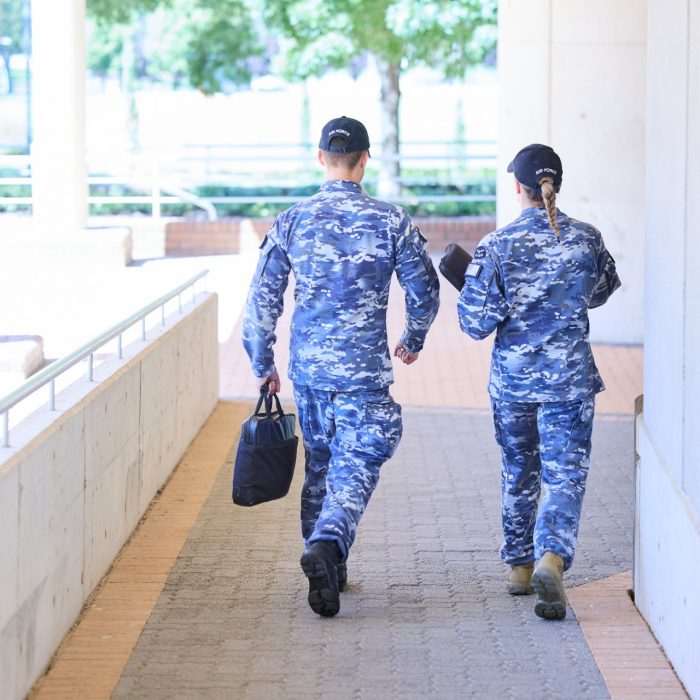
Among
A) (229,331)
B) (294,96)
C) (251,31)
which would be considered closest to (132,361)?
(229,331)

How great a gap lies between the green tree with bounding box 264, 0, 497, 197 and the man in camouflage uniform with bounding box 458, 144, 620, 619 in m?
16.8

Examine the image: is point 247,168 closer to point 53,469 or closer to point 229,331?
point 229,331

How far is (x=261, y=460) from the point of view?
18.2ft

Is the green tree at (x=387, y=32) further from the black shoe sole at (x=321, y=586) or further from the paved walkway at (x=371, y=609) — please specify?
the black shoe sole at (x=321, y=586)

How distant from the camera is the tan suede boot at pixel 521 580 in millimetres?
5781

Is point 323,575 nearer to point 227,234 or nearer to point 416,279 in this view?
point 416,279

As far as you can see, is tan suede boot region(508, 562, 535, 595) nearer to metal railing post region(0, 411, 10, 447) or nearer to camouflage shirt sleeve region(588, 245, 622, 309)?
camouflage shirt sleeve region(588, 245, 622, 309)

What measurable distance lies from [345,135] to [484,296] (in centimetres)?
79

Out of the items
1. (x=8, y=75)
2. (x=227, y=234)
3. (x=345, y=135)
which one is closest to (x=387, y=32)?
(x=227, y=234)

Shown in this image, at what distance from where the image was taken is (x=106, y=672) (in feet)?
16.0

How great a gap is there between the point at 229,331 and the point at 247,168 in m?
27.0

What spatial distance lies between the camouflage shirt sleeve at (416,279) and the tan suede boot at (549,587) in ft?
3.20

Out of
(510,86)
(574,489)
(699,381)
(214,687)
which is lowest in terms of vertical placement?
(214,687)

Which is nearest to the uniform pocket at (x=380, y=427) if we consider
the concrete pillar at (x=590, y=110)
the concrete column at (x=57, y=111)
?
the concrete pillar at (x=590, y=110)
